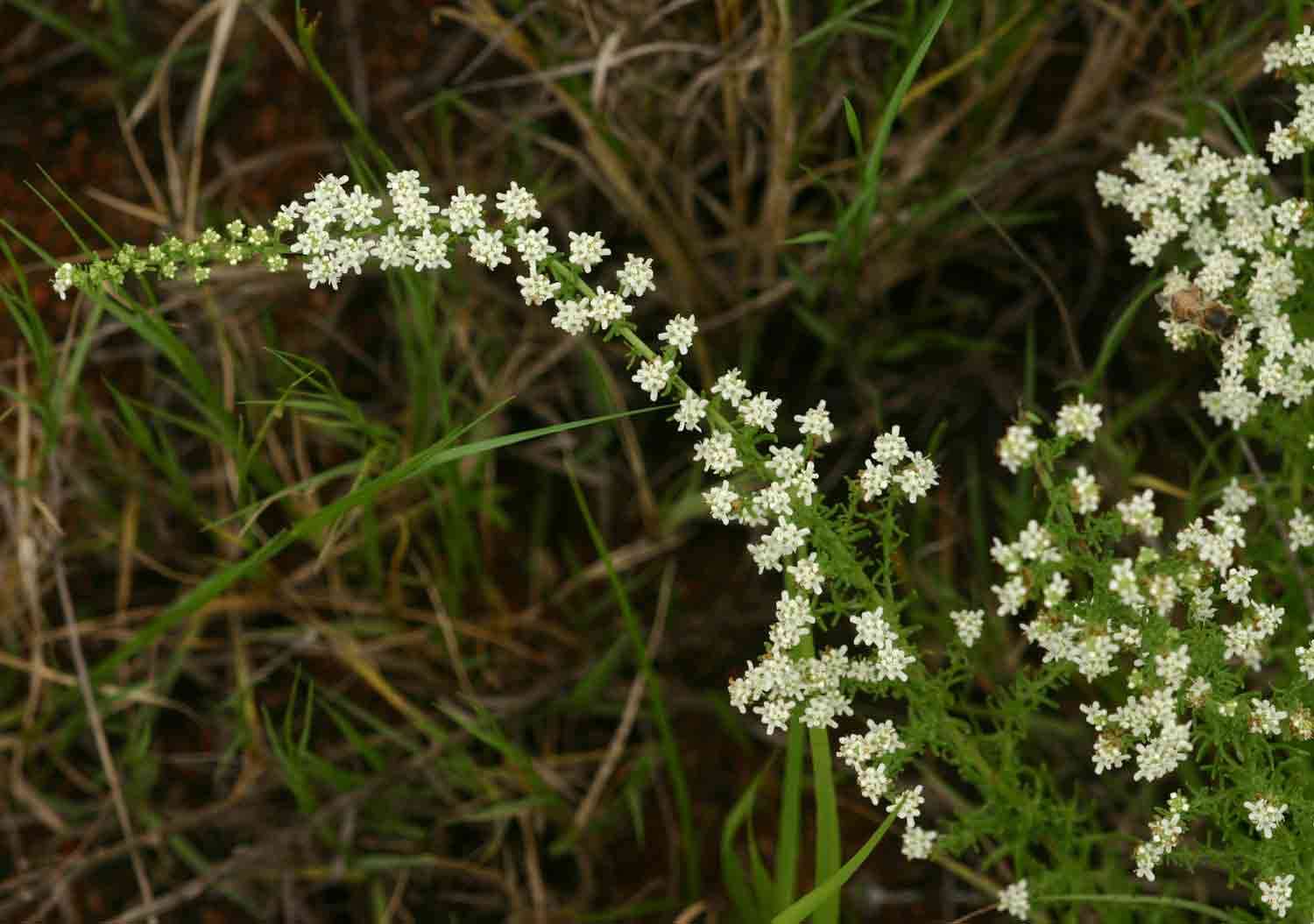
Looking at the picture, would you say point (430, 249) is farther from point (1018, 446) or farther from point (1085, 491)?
point (1085, 491)

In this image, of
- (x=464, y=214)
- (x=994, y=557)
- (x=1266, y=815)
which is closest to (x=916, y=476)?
(x=994, y=557)

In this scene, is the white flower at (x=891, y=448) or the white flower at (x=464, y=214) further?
the white flower at (x=891, y=448)

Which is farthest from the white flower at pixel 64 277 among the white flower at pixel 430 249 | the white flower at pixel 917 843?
the white flower at pixel 917 843

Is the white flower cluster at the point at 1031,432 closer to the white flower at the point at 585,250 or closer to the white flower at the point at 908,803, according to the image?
the white flower at the point at 908,803

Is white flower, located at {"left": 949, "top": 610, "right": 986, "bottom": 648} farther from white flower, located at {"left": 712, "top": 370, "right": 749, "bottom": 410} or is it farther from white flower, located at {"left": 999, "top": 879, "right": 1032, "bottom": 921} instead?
white flower, located at {"left": 712, "top": 370, "right": 749, "bottom": 410}

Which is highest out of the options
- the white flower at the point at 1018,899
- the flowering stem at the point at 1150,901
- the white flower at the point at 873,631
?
the white flower at the point at 873,631

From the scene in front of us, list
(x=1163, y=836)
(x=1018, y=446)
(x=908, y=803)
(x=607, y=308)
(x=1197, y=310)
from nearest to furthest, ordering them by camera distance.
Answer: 1. (x=1018, y=446)
2. (x=607, y=308)
3. (x=1163, y=836)
4. (x=908, y=803)
5. (x=1197, y=310)

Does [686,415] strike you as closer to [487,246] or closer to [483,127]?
[487,246]

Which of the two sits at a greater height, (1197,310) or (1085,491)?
(1197,310)
